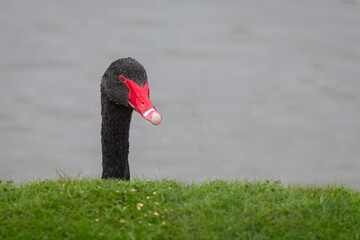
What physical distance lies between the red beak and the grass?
108 centimetres

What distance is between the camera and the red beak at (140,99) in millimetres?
7003

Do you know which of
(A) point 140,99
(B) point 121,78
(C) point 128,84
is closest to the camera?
(A) point 140,99

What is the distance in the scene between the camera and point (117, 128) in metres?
8.09

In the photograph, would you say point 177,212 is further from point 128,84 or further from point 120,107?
point 120,107

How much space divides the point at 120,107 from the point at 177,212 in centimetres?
267

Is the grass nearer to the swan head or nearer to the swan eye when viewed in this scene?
the swan head

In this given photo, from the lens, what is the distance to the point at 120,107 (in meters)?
7.95

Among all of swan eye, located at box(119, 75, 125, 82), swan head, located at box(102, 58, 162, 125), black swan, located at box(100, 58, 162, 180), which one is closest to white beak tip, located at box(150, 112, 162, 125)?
black swan, located at box(100, 58, 162, 180)

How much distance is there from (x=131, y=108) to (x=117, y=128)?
436 millimetres

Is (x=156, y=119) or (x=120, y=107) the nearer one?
(x=156, y=119)

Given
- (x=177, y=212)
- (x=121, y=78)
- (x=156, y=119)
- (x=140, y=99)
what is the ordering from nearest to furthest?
(x=177, y=212) < (x=156, y=119) < (x=140, y=99) < (x=121, y=78)

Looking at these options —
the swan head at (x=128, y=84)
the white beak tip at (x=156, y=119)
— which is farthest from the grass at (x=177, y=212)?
the swan head at (x=128, y=84)

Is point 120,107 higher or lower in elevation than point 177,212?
higher

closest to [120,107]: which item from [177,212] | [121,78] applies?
[121,78]
